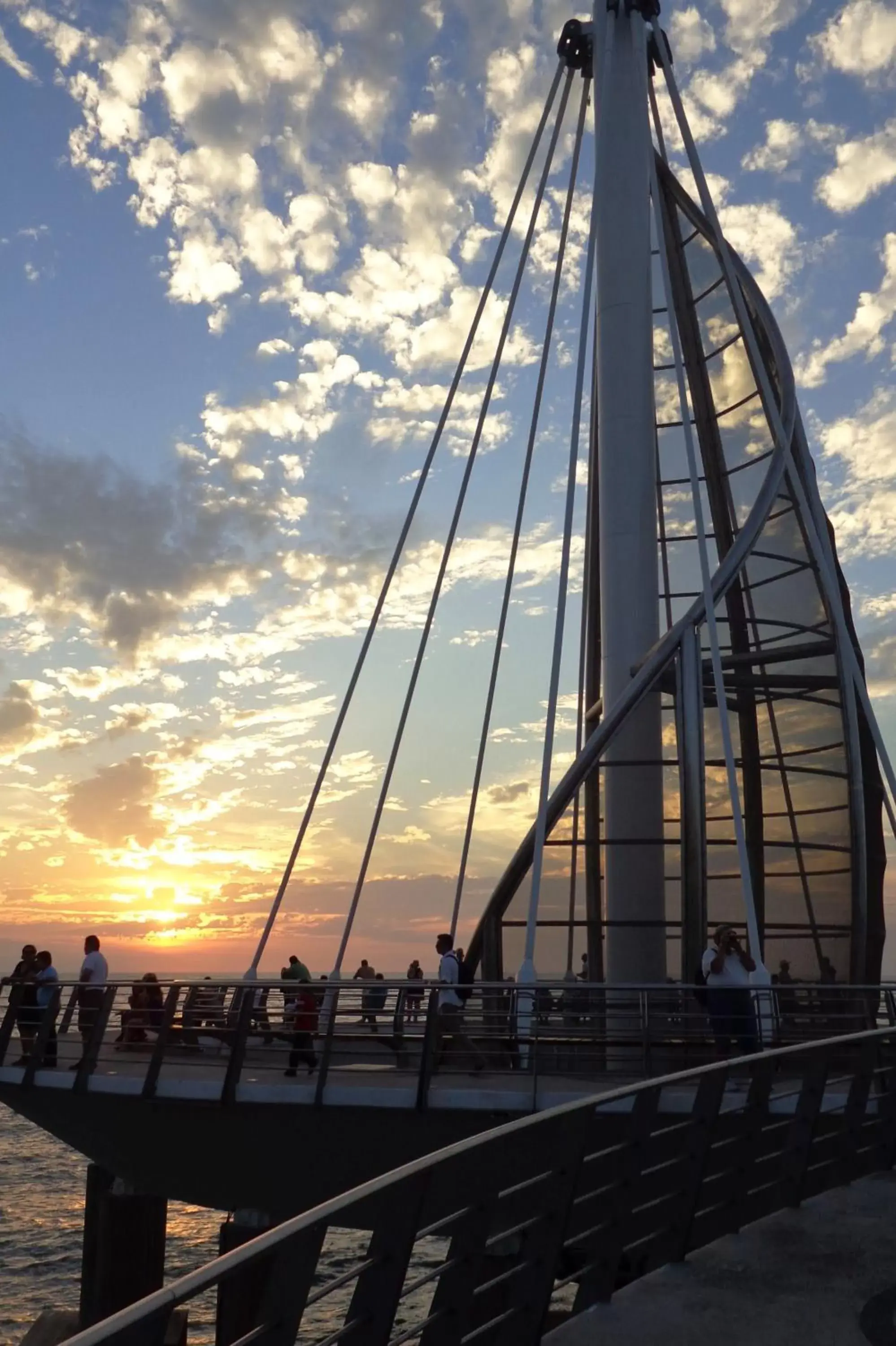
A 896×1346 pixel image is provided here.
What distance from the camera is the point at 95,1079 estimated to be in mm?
11461

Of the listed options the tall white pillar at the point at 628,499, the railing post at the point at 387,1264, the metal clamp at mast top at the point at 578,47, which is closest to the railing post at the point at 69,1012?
the tall white pillar at the point at 628,499

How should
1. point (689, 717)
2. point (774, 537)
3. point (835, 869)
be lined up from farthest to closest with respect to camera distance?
point (774, 537), point (835, 869), point (689, 717)

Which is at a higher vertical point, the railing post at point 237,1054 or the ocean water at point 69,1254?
the railing post at point 237,1054

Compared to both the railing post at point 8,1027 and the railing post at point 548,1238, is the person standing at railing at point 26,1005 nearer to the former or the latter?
the railing post at point 8,1027

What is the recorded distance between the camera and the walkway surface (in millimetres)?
4590

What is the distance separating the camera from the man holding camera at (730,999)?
11.2 m

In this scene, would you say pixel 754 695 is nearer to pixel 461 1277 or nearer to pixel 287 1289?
pixel 461 1277

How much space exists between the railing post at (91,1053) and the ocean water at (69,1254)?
9.69 m

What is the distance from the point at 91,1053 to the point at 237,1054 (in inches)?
71.5

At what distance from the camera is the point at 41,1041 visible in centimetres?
1200

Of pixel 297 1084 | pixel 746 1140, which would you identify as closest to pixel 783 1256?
pixel 746 1140

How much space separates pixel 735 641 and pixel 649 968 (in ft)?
23.2

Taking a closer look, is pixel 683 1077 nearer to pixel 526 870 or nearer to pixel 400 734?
pixel 526 870

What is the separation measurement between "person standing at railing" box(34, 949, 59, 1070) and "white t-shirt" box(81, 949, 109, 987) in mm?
333
